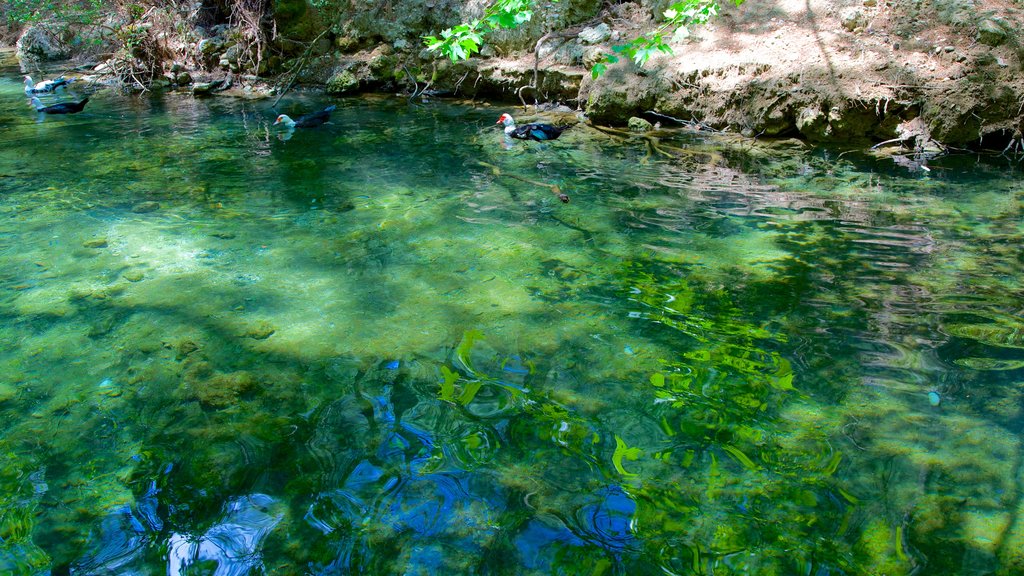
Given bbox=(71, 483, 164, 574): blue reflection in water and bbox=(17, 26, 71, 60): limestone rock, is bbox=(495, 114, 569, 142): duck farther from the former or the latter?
bbox=(17, 26, 71, 60): limestone rock

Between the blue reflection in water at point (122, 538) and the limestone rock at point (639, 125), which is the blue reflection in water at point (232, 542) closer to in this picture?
the blue reflection in water at point (122, 538)

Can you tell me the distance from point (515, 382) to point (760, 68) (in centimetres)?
718

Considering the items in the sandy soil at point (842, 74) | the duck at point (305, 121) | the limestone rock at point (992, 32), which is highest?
the limestone rock at point (992, 32)

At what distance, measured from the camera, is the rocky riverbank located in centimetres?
761

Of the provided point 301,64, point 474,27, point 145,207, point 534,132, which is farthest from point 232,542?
point 301,64

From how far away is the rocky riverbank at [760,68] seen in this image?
761cm

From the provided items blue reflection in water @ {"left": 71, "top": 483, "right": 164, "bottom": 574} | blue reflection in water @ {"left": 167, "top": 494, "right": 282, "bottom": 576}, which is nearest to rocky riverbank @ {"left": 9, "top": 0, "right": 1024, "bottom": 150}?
blue reflection in water @ {"left": 167, "top": 494, "right": 282, "bottom": 576}

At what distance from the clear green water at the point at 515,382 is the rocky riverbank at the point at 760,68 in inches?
73.6

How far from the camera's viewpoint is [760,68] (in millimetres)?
8695

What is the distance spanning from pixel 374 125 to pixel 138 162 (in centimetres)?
335

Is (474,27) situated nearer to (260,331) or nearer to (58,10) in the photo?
(260,331)

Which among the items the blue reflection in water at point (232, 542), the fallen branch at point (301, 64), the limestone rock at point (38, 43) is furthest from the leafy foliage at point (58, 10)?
the blue reflection in water at point (232, 542)

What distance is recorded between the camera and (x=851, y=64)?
818 cm

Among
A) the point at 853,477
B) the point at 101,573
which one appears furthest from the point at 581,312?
the point at 101,573
